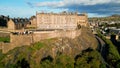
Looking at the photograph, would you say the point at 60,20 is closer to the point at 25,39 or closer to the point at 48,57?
the point at 25,39

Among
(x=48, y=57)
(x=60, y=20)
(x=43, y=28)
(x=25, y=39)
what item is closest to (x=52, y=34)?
(x=25, y=39)

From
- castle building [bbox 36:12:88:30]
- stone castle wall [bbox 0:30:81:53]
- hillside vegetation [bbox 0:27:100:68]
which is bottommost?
hillside vegetation [bbox 0:27:100:68]

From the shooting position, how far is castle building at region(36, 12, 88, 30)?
80.3 meters

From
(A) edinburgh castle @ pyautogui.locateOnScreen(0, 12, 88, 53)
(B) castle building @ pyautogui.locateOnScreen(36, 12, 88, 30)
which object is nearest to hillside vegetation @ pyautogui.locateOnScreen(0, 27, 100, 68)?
(A) edinburgh castle @ pyautogui.locateOnScreen(0, 12, 88, 53)

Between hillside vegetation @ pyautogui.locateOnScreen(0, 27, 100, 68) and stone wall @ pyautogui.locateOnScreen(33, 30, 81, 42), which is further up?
stone wall @ pyautogui.locateOnScreen(33, 30, 81, 42)

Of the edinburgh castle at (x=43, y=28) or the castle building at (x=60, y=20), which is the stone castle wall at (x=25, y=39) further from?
the castle building at (x=60, y=20)

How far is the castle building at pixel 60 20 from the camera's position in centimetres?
8031

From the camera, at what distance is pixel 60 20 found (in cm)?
8494

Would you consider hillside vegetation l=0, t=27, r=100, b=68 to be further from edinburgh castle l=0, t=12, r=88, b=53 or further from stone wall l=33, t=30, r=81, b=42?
edinburgh castle l=0, t=12, r=88, b=53

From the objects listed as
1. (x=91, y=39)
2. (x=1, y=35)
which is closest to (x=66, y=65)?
(x=1, y=35)

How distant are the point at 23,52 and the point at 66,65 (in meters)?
8.02

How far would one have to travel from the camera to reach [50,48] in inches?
2367

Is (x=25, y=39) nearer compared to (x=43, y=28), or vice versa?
(x=25, y=39)

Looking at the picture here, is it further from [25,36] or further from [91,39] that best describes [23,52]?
[91,39]
